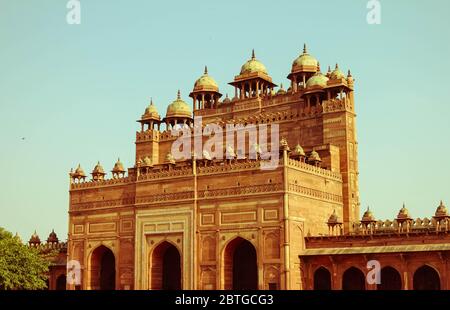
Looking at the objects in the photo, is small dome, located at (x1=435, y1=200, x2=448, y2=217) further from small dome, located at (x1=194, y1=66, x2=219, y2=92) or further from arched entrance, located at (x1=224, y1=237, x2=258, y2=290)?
small dome, located at (x1=194, y1=66, x2=219, y2=92)

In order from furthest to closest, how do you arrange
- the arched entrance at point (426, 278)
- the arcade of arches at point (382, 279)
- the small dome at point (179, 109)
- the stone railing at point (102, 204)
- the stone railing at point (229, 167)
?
1. the small dome at point (179, 109)
2. the stone railing at point (102, 204)
3. the stone railing at point (229, 167)
4. the arcade of arches at point (382, 279)
5. the arched entrance at point (426, 278)

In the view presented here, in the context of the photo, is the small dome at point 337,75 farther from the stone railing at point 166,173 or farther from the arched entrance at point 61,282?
the arched entrance at point 61,282

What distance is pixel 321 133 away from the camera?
144 feet

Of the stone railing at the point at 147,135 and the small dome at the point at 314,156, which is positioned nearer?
the small dome at the point at 314,156

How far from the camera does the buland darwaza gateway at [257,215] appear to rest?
119 ft

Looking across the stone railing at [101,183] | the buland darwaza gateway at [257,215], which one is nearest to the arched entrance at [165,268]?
the buland darwaza gateway at [257,215]

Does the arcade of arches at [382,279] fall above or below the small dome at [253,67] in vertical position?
below

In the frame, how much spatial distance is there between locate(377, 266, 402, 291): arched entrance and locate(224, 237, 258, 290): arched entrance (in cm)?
705

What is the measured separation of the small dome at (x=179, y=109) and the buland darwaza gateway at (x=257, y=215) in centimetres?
10

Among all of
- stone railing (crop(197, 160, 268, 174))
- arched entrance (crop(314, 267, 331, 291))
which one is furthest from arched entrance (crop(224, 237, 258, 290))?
stone railing (crop(197, 160, 268, 174))

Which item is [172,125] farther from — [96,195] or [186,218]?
[186,218]

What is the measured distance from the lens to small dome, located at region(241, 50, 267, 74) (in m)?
48.3
